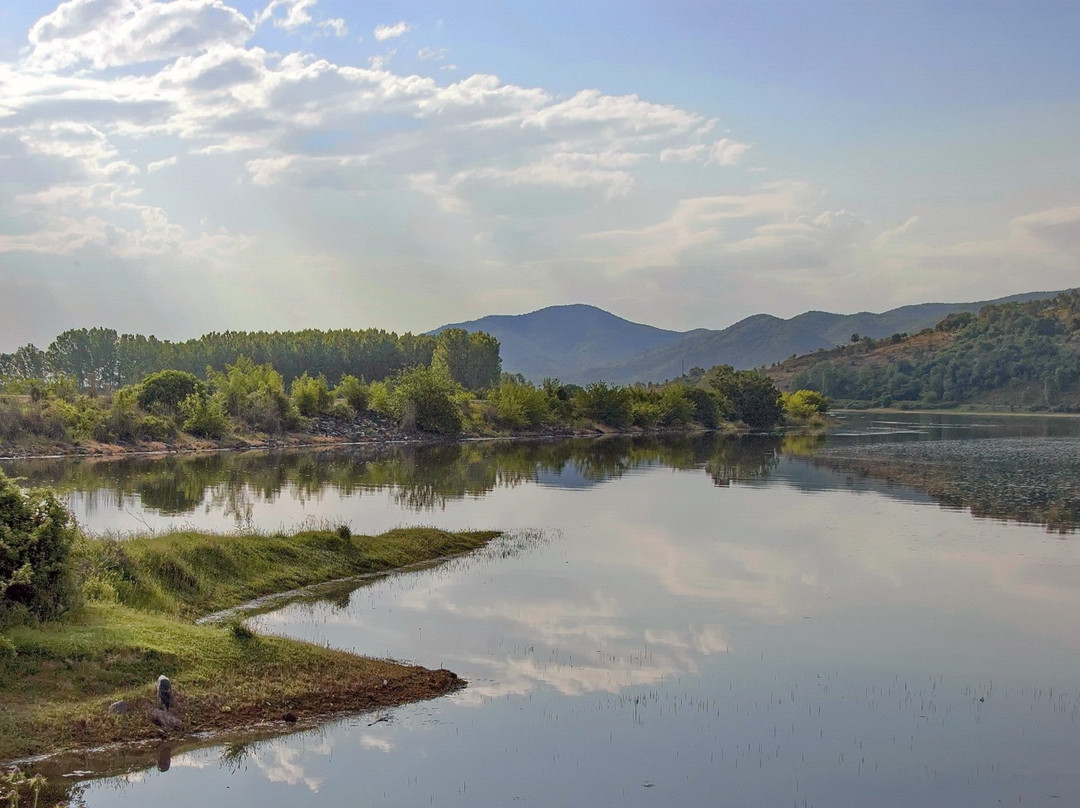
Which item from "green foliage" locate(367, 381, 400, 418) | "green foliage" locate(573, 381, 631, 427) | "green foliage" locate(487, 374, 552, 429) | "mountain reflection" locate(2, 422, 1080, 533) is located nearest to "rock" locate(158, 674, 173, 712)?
"mountain reflection" locate(2, 422, 1080, 533)

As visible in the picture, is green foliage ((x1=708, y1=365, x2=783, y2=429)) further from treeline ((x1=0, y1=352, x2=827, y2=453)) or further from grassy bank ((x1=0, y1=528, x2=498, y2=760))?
grassy bank ((x1=0, y1=528, x2=498, y2=760))

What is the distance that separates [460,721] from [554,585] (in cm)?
1170

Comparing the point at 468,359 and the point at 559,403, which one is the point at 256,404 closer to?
the point at 559,403

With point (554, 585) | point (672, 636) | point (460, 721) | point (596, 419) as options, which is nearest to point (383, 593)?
point (554, 585)

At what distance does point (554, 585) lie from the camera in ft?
94.5

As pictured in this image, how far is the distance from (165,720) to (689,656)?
10.4 metres

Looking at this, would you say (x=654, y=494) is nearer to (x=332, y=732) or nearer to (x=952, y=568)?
(x=952, y=568)

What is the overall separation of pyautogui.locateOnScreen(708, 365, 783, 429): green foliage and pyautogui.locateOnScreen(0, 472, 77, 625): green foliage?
405 ft

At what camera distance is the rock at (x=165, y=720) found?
50.4 ft

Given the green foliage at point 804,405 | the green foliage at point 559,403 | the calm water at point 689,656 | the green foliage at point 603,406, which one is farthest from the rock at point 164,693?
the green foliage at point 804,405

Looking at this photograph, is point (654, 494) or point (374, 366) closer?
point (654, 494)

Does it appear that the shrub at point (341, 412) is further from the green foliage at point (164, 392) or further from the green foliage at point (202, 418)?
the green foliage at point (164, 392)

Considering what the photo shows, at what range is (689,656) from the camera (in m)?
21.6

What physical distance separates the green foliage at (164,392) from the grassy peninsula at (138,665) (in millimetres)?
64354
